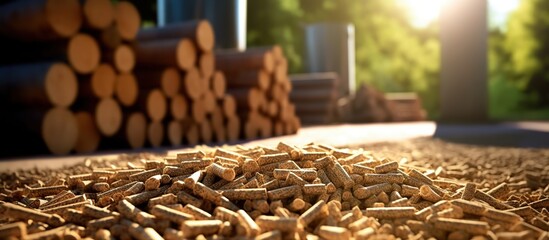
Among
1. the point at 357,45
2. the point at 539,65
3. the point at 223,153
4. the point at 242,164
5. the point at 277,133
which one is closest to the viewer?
the point at 242,164

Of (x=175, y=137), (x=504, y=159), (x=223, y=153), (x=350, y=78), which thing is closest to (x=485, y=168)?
(x=504, y=159)

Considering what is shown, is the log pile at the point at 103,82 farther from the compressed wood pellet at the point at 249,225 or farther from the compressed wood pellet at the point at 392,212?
the compressed wood pellet at the point at 392,212

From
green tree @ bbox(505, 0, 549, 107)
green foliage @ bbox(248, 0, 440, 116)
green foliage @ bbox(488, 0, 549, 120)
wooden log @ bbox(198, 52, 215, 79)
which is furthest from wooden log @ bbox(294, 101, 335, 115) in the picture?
green tree @ bbox(505, 0, 549, 107)

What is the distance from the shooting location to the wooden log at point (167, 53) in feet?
20.6

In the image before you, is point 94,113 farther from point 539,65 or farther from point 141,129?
point 539,65

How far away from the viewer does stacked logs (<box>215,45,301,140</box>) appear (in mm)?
7711

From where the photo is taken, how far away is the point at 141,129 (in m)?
6.17

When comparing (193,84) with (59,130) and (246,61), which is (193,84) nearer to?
(246,61)

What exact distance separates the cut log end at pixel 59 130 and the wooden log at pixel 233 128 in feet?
7.60

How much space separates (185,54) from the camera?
6367 mm

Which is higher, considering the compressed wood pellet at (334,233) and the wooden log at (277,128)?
the compressed wood pellet at (334,233)

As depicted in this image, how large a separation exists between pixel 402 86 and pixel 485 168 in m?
20.5

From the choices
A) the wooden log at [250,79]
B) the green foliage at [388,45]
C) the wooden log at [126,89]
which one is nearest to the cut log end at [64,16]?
the wooden log at [126,89]

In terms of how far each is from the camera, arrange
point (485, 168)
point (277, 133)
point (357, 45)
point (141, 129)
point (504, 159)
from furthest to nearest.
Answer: point (357, 45), point (277, 133), point (141, 129), point (504, 159), point (485, 168)
